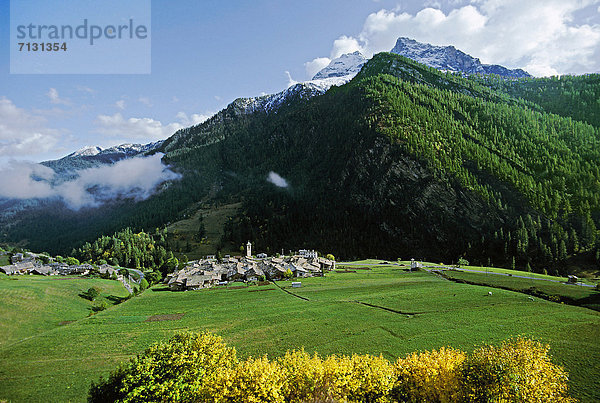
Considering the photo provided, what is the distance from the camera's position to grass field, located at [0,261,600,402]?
118 feet

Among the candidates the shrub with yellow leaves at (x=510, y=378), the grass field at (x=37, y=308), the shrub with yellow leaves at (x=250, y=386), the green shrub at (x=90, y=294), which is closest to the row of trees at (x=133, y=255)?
the green shrub at (x=90, y=294)

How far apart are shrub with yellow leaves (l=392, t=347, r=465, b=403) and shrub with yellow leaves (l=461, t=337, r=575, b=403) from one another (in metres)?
0.95

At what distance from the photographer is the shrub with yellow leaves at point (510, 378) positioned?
22.8m

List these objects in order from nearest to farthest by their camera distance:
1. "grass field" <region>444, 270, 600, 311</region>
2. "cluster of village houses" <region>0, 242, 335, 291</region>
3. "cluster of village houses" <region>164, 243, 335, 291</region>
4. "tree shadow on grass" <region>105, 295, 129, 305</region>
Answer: "grass field" <region>444, 270, 600, 311</region>, "tree shadow on grass" <region>105, 295, 129, 305</region>, "cluster of village houses" <region>164, 243, 335, 291</region>, "cluster of village houses" <region>0, 242, 335, 291</region>

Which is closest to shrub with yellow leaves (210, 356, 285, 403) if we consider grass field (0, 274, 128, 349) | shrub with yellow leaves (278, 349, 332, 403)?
shrub with yellow leaves (278, 349, 332, 403)

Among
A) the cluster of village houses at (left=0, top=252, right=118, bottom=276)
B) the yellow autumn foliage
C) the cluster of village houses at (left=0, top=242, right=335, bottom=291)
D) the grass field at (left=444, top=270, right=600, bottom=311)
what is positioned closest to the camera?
the yellow autumn foliage

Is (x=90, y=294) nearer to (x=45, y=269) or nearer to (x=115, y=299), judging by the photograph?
(x=115, y=299)

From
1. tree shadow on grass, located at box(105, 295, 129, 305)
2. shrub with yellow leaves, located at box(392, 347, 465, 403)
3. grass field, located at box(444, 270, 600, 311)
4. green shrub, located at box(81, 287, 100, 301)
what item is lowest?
tree shadow on grass, located at box(105, 295, 129, 305)

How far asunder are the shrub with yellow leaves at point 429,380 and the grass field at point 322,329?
9.76 meters

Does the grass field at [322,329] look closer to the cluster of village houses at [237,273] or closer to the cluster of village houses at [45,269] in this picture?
the cluster of village houses at [237,273]

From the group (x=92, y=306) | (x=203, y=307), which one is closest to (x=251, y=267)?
(x=203, y=307)

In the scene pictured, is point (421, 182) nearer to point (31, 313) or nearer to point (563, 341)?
point (563, 341)

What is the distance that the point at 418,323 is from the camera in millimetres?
47281

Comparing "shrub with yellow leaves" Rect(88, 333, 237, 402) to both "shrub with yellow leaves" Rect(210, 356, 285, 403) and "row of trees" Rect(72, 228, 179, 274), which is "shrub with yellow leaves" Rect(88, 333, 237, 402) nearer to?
"shrub with yellow leaves" Rect(210, 356, 285, 403)
